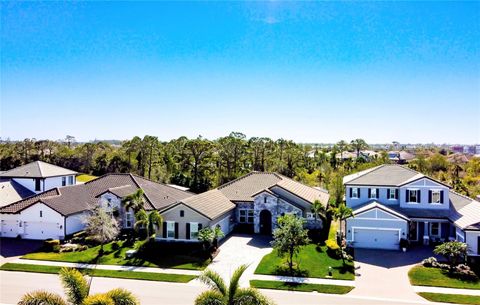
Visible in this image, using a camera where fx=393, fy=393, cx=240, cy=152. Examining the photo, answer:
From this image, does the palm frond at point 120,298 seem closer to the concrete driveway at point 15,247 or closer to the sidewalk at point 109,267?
the sidewalk at point 109,267

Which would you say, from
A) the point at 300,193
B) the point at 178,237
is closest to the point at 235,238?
the point at 178,237

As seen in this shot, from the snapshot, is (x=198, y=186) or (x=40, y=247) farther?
(x=198, y=186)

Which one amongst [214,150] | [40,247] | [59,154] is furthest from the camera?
[59,154]

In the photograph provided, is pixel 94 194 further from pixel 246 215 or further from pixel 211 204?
pixel 246 215

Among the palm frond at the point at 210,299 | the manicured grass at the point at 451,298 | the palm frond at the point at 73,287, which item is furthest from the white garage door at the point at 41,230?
the manicured grass at the point at 451,298

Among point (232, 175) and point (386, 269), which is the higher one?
point (232, 175)

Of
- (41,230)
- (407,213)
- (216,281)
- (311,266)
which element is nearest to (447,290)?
(311,266)

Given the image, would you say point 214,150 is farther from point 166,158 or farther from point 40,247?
point 40,247
